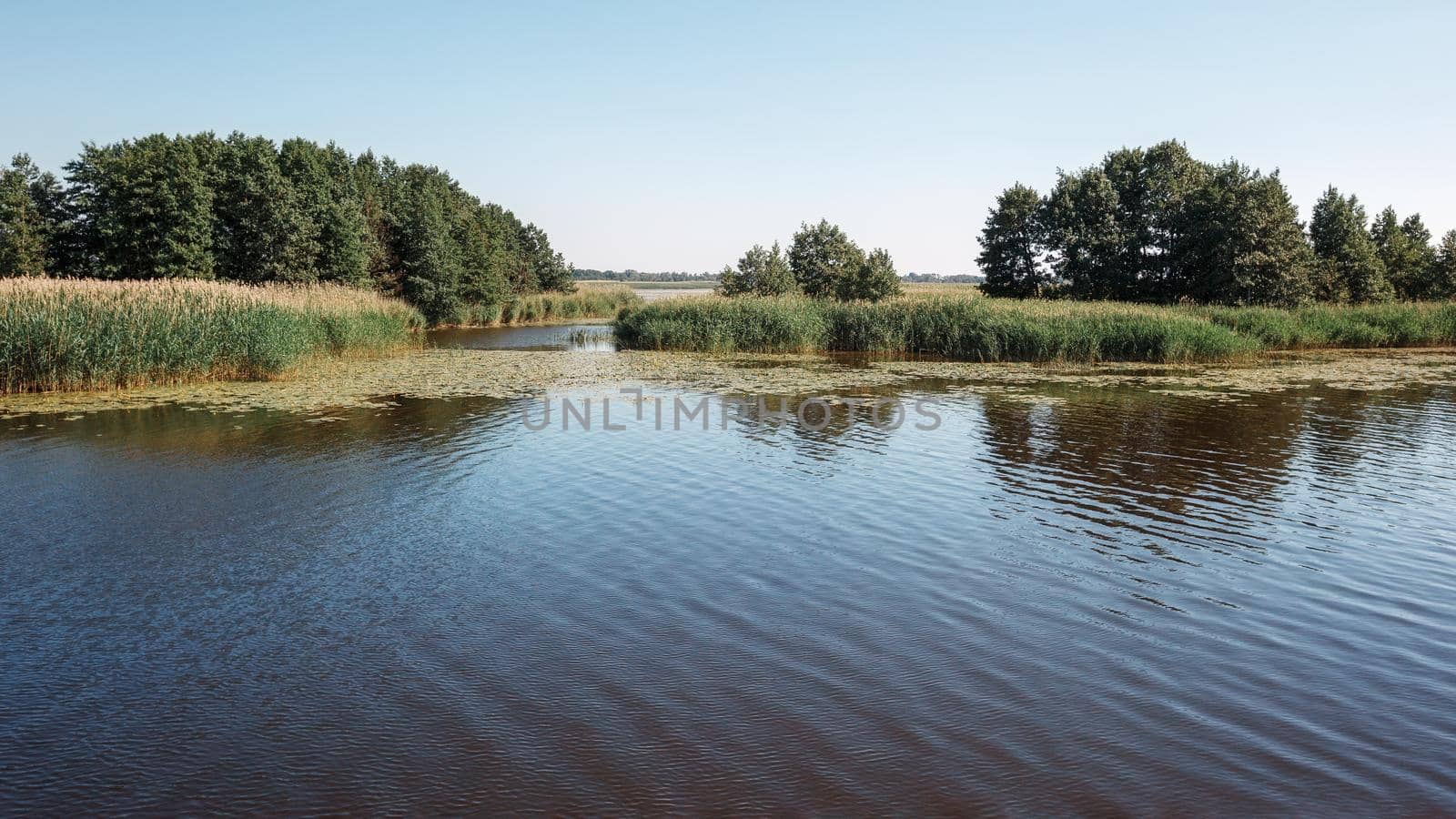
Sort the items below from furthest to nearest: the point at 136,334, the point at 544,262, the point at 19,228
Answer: the point at 544,262 → the point at 19,228 → the point at 136,334

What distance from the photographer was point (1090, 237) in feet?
147

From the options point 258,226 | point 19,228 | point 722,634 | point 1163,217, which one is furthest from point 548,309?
point 722,634

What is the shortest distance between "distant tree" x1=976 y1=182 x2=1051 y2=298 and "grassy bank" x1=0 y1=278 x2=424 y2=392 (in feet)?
123

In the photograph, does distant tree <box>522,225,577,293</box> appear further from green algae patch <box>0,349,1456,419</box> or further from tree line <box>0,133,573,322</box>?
green algae patch <box>0,349,1456,419</box>

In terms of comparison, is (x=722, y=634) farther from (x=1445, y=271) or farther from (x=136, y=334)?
(x=1445, y=271)

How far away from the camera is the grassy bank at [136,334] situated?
695 inches

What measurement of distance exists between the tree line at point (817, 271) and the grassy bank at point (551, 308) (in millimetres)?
9916

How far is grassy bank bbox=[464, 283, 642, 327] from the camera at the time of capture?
5481cm

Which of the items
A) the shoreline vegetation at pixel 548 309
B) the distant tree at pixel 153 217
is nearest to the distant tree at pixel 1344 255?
the shoreline vegetation at pixel 548 309

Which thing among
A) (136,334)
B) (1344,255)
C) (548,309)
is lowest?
(136,334)

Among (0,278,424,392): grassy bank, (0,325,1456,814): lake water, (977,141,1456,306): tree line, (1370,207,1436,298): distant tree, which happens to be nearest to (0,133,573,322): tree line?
(0,278,424,392): grassy bank

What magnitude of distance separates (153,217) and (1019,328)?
3445cm

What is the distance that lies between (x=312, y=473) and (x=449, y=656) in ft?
21.4

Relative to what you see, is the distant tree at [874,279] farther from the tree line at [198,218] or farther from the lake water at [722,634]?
the lake water at [722,634]
